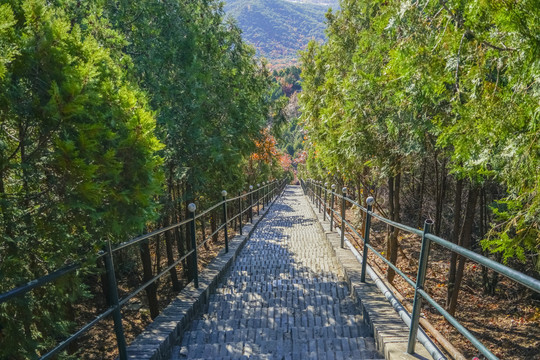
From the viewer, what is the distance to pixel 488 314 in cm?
673

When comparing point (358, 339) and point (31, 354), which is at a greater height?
point (31, 354)

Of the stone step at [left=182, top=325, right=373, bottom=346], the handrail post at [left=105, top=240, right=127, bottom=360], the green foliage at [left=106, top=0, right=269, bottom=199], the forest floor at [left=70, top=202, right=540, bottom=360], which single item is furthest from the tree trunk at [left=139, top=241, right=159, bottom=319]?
the handrail post at [left=105, top=240, right=127, bottom=360]

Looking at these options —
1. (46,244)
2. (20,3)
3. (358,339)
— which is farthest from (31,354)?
(358,339)

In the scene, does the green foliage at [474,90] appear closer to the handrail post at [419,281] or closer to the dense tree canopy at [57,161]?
the handrail post at [419,281]

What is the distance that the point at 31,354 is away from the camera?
194cm

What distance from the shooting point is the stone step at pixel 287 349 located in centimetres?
265

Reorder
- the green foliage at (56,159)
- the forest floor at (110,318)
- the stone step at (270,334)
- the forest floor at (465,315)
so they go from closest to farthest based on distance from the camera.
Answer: the green foliage at (56,159)
the stone step at (270,334)
the forest floor at (465,315)
the forest floor at (110,318)

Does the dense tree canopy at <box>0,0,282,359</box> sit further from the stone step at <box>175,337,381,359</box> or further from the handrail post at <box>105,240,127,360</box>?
the stone step at <box>175,337,381,359</box>

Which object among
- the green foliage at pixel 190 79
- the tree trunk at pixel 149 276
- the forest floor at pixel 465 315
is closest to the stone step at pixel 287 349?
the forest floor at pixel 465 315

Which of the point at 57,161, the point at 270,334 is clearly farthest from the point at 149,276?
the point at 57,161

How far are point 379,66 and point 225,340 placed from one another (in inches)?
206

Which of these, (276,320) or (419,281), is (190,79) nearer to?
(276,320)

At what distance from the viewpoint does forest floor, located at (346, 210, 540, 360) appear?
18.3 ft

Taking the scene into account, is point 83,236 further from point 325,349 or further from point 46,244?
point 325,349
